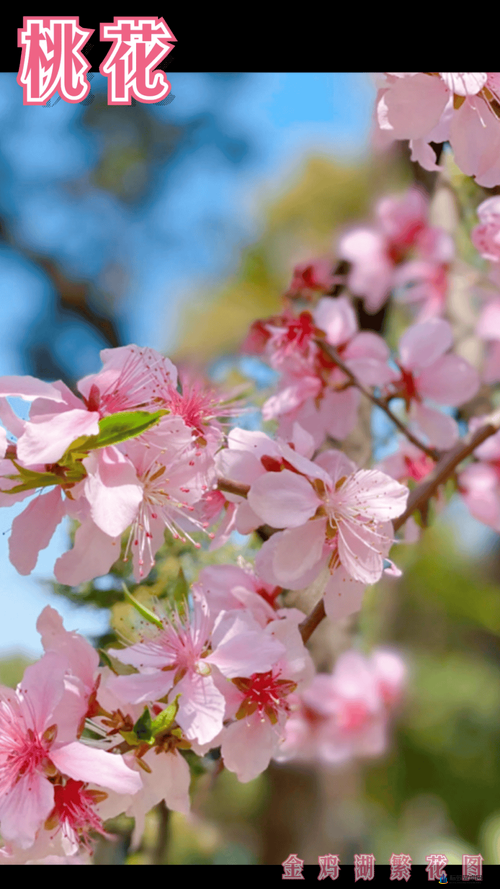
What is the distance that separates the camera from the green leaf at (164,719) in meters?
0.37

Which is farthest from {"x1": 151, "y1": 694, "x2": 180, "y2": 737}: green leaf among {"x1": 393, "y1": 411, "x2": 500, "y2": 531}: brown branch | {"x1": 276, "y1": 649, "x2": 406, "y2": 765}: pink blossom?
{"x1": 276, "y1": 649, "x2": 406, "y2": 765}: pink blossom

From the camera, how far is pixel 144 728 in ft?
1.24

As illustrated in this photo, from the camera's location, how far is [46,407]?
1.19ft

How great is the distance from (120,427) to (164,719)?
0.16 metres

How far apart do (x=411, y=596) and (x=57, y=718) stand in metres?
3.00

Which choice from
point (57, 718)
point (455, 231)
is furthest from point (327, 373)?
point (455, 231)

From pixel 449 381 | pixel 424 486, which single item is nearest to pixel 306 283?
pixel 449 381

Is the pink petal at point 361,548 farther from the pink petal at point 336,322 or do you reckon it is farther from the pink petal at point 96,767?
the pink petal at point 336,322

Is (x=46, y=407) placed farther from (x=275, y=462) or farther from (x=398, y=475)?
(x=398, y=475)

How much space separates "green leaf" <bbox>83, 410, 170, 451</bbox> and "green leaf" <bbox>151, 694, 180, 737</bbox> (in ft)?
0.49

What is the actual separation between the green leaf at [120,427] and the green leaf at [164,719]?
149 millimetres

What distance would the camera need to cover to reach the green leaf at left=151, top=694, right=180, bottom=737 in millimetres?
371

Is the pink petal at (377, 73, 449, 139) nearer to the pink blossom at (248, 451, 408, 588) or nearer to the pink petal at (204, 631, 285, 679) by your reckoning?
the pink blossom at (248, 451, 408, 588)

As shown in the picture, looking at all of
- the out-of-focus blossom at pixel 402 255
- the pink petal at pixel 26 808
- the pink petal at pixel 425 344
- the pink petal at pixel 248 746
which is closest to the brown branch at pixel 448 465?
the pink petal at pixel 425 344
